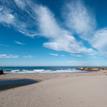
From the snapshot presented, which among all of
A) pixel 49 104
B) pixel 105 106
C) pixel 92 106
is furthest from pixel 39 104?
pixel 105 106

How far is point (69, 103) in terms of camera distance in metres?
7.43

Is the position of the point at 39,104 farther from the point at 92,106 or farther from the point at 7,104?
the point at 92,106

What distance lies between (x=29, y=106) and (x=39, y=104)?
1.87ft

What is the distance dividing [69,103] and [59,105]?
64cm

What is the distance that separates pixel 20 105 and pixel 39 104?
3.02 ft

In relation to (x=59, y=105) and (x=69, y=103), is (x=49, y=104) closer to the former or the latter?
(x=59, y=105)

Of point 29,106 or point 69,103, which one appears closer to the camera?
point 29,106

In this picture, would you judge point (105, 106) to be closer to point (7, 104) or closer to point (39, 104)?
point (39, 104)

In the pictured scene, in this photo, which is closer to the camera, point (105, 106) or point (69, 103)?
point (105, 106)

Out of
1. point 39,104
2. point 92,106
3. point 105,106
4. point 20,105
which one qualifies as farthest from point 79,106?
point 20,105

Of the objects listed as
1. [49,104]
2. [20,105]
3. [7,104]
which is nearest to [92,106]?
[49,104]

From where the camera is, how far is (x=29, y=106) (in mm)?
6832

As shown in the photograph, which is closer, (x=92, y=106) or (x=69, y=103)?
(x=92, y=106)

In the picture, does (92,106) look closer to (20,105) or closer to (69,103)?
(69,103)
